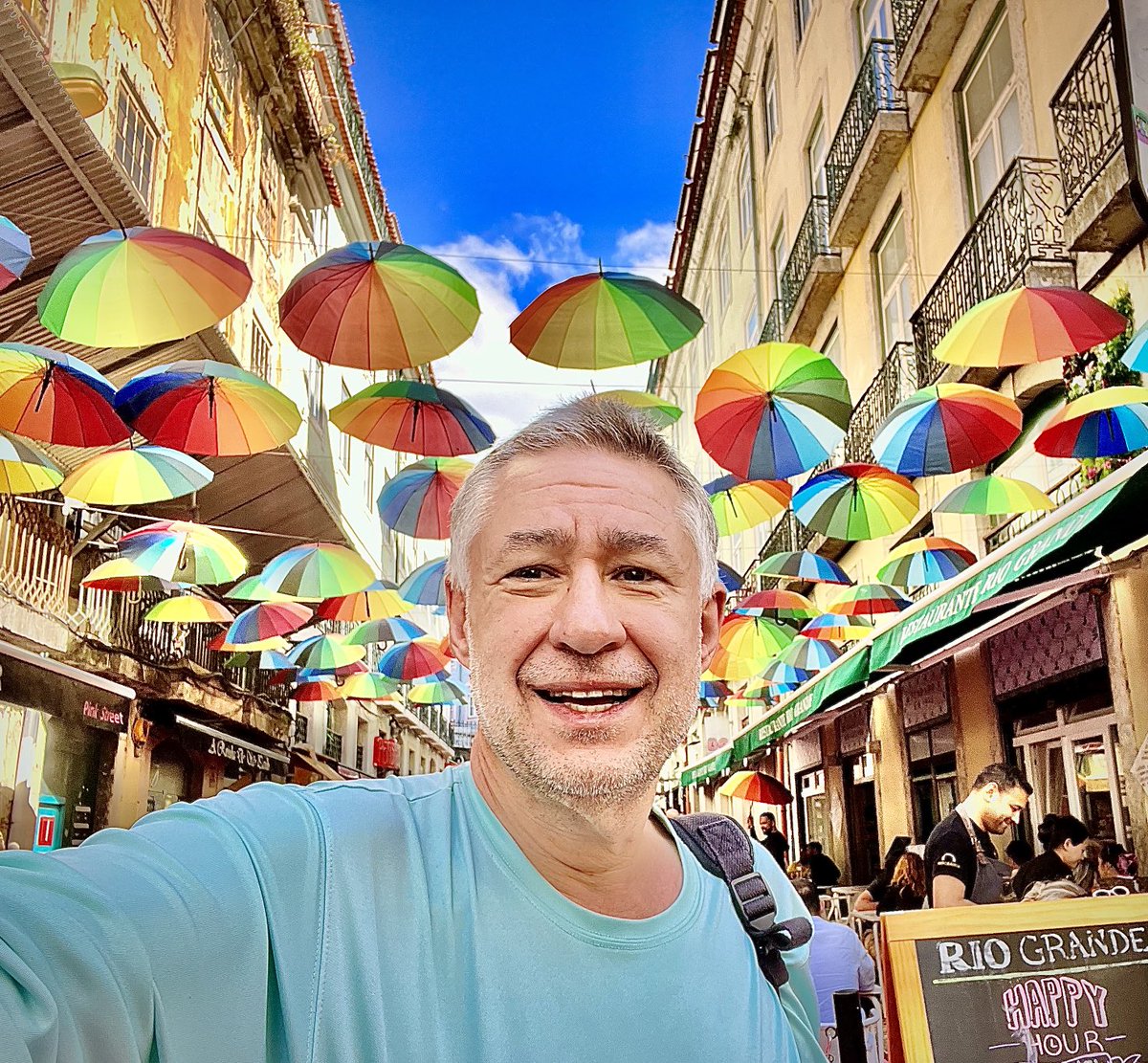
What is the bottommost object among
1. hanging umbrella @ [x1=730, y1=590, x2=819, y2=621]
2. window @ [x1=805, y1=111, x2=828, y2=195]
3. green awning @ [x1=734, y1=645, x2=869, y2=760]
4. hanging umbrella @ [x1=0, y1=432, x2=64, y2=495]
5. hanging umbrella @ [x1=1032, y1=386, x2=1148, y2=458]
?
green awning @ [x1=734, y1=645, x2=869, y2=760]

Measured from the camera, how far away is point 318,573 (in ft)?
37.8

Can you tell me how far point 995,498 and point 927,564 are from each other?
74.5 inches

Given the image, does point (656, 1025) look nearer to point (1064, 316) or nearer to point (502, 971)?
point (502, 971)

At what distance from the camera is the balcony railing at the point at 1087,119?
358 inches

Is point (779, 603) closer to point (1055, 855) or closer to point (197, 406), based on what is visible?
point (1055, 855)

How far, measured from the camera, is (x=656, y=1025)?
1.43 metres

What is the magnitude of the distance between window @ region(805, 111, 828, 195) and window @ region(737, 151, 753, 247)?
5256mm

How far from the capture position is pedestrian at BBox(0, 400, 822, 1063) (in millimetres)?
1065

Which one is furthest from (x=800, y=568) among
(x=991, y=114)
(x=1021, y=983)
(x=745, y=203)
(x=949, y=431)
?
(x=745, y=203)

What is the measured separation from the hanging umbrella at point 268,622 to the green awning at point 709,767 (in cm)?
954

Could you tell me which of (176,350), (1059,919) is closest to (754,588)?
(176,350)

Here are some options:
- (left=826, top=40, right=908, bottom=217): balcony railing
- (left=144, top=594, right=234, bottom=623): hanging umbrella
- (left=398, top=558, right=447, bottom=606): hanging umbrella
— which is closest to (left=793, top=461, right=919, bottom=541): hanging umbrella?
(left=398, top=558, right=447, bottom=606): hanging umbrella

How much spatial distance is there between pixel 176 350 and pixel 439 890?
12810 mm

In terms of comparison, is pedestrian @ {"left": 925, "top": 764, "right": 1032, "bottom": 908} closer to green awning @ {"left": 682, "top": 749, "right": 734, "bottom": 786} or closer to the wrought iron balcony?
the wrought iron balcony
